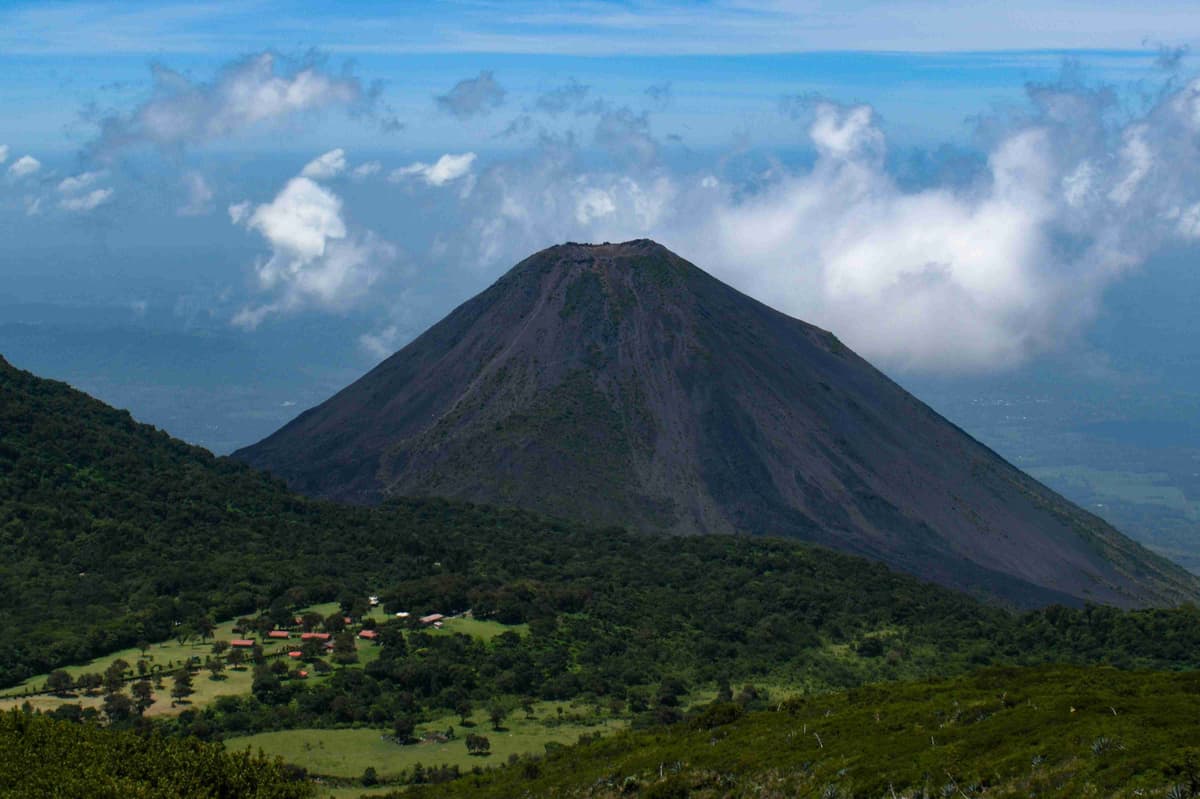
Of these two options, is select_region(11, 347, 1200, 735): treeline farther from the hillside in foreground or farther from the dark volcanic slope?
the hillside in foreground

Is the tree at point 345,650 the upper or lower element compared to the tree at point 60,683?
upper

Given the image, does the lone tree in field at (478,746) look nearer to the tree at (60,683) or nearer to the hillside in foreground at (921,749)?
the hillside in foreground at (921,749)

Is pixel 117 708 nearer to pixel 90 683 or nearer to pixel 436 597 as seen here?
pixel 90 683

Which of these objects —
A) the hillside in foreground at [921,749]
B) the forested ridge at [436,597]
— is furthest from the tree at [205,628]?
the hillside in foreground at [921,749]

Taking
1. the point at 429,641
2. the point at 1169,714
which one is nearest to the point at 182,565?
the point at 429,641

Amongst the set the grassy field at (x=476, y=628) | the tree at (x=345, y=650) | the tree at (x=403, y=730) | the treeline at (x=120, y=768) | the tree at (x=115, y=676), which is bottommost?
the tree at (x=403, y=730)

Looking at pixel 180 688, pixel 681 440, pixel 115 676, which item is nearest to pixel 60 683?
pixel 115 676

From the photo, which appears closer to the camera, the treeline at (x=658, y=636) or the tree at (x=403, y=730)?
the tree at (x=403, y=730)

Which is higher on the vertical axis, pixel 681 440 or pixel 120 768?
pixel 681 440
